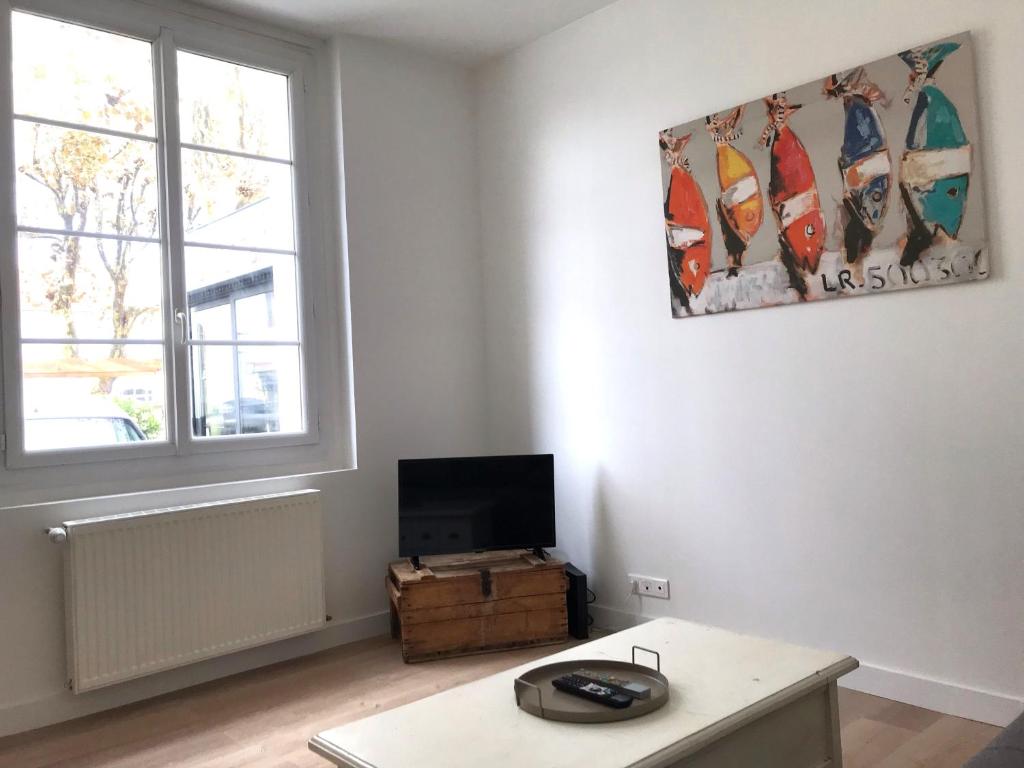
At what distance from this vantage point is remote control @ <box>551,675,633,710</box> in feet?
5.18

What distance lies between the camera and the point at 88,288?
3115 millimetres

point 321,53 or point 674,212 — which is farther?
point 321,53

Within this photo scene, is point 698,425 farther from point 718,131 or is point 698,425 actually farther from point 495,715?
point 495,715

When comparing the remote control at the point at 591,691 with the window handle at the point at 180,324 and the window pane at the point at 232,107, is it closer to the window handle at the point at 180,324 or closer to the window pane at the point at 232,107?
the window handle at the point at 180,324

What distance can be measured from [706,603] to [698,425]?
719 mm

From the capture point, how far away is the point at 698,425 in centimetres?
327

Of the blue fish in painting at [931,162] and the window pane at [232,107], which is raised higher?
the window pane at [232,107]

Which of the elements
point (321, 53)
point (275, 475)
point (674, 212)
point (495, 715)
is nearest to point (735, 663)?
point (495, 715)

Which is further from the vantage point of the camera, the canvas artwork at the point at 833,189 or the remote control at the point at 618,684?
the canvas artwork at the point at 833,189

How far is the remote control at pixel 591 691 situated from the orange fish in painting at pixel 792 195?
178 cm

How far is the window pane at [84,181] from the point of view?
2996mm

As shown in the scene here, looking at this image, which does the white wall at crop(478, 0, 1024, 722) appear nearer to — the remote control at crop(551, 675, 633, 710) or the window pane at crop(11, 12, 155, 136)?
the remote control at crop(551, 675, 633, 710)

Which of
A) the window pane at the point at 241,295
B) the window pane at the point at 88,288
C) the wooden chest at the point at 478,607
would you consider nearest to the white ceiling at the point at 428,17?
the window pane at the point at 241,295

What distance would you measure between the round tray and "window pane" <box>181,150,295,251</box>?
2476 millimetres
